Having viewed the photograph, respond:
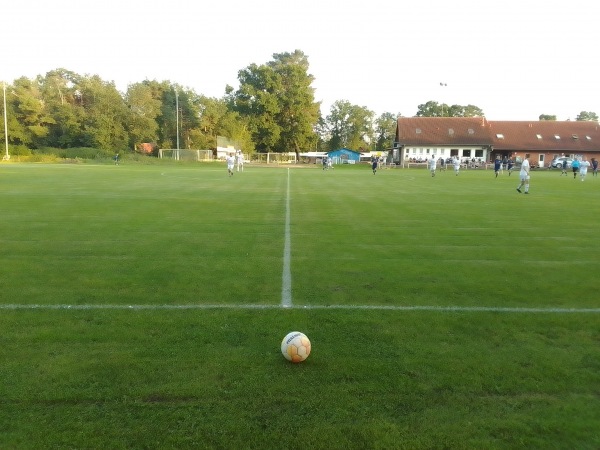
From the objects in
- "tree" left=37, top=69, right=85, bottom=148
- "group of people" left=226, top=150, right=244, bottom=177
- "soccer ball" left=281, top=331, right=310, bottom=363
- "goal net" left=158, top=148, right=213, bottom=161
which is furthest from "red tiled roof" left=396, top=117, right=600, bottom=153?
"soccer ball" left=281, top=331, right=310, bottom=363

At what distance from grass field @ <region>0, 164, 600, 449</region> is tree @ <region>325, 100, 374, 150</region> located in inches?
4110

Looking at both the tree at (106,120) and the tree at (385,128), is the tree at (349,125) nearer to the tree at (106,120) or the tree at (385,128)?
the tree at (385,128)

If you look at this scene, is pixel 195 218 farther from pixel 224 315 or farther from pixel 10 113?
pixel 10 113

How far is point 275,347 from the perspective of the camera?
15.8 feet

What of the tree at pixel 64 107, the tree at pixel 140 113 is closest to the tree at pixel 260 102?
the tree at pixel 140 113

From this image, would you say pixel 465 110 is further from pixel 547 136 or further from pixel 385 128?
pixel 547 136

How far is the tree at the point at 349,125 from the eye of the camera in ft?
369

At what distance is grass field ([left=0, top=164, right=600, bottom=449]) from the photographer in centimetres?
347

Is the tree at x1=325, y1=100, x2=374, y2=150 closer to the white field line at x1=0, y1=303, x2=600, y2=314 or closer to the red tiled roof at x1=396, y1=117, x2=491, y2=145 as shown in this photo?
the red tiled roof at x1=396, y1=117, x2=491, y2=145

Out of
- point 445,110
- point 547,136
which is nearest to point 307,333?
point 547,136

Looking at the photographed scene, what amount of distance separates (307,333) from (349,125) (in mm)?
111153

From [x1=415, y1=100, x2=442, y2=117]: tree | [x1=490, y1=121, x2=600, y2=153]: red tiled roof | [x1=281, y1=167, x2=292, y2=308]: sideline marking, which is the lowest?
[x1=281, y1=167, x2=292, y2=308]: sideline marking

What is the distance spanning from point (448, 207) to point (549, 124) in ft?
221

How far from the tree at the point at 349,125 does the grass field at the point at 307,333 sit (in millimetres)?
104403
